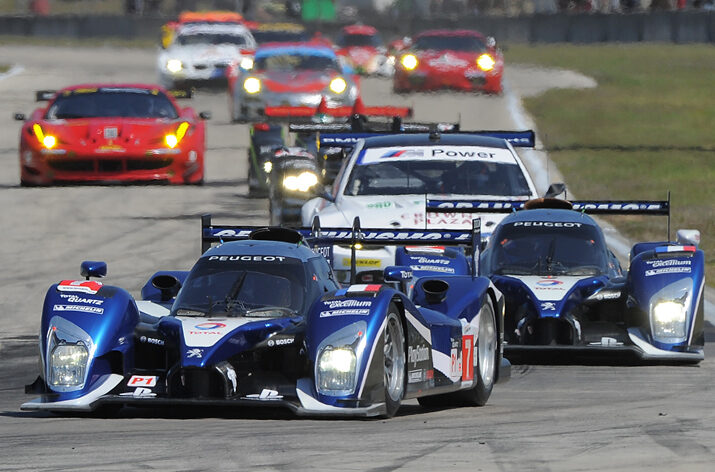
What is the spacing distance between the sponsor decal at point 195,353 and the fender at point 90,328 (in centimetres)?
58

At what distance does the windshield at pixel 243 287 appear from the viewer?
1060 cm

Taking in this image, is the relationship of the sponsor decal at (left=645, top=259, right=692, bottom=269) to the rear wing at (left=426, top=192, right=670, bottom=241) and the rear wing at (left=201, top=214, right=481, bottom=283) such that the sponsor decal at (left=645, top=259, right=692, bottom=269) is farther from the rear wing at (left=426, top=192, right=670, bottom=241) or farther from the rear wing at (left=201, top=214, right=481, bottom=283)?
the rear wing at (left=201, top=214, right=481, bottom=283)

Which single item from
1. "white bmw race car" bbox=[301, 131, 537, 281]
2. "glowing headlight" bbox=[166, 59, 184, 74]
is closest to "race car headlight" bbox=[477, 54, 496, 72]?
"glowing headlight" bbox=[166, 59, 184, 74]

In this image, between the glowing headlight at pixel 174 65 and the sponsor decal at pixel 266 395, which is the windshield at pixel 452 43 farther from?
the sponsor decal at pixel 266 395

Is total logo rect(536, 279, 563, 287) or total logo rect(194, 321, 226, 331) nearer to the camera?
total logo rect(194, 321, 226, 331)

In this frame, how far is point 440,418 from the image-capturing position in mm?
10266

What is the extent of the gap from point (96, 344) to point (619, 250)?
10396 millimetres

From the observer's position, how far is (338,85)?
31.4 m

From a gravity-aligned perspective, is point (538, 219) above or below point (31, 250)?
above

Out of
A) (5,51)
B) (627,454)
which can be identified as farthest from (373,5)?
(627,454)

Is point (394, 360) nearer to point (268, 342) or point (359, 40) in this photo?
point (268, 342)

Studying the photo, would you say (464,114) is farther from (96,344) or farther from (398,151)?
(96,344)

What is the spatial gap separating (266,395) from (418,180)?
755cm

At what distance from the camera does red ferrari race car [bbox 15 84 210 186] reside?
946 inches
